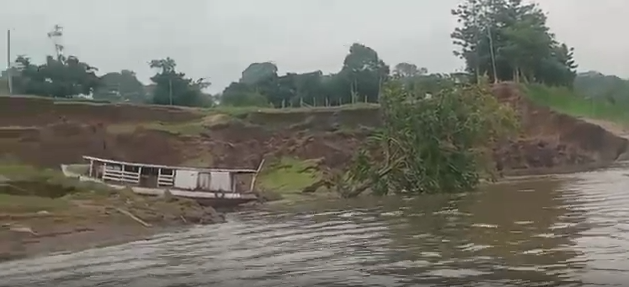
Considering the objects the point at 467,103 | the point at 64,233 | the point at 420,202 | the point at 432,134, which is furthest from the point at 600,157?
the point at 64,233

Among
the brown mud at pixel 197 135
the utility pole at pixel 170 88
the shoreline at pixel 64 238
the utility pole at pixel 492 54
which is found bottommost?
the shoreline at pixel 64 238

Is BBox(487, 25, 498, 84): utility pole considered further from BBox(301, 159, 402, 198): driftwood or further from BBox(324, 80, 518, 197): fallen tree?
BBox(324, 80, 518, 197): fallen tree

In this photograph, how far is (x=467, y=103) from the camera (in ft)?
55.6

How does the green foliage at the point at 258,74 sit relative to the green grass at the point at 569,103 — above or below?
→ above

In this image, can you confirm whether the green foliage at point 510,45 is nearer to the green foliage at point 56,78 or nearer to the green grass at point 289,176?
the green grass at point 289,176

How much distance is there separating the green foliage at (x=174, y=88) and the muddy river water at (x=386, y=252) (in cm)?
434

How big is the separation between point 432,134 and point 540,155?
13732 millimetres

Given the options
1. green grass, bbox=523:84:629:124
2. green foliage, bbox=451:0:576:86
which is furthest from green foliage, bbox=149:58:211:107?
green grass, bbox=523:84:629:124

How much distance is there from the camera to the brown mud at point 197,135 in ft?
71.5

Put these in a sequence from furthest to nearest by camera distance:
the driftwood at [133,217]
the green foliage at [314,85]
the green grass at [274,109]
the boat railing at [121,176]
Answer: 1. the green grass at [274,109]
2. the green foliage at [314,85]
3. the boat railing at [121,176]
4. the driftwood at [133,217]

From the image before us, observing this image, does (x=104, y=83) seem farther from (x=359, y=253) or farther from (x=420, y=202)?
(x=359, y=253)

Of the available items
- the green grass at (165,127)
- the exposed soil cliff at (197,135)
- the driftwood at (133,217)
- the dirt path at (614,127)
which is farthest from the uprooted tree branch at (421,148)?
the dirt path at (614,127)

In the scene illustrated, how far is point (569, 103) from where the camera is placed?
26.6 meters

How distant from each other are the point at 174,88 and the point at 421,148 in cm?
591
